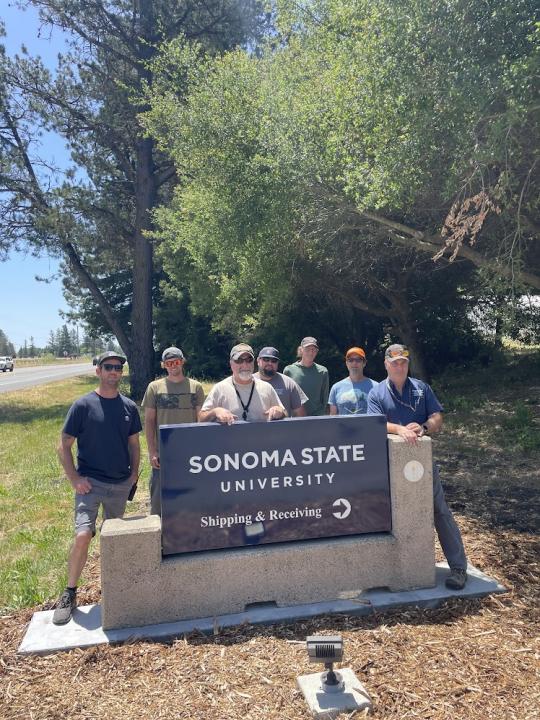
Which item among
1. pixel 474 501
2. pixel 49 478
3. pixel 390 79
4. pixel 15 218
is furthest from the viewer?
pixel 15 218

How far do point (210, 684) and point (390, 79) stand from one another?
7.11 meters

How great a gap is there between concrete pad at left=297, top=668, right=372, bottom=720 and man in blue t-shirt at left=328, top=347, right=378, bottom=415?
266 cm

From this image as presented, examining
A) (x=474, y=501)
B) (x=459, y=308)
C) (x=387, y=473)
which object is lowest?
(x=474, y=501)

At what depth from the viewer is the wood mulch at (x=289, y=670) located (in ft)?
9.98

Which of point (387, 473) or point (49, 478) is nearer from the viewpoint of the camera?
point (387, 473)

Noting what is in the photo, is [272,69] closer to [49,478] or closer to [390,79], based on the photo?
[390,79]

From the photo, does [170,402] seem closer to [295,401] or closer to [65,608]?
[295,401]

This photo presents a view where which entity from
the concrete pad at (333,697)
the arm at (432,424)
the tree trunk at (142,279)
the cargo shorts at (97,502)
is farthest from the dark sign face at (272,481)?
the tree trunk at (142,279)

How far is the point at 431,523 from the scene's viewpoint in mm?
4496

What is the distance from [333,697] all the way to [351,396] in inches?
116

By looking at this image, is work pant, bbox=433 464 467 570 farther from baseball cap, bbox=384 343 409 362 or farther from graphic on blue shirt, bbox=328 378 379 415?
graphic on blue shirt, bbox=328 378 379 415

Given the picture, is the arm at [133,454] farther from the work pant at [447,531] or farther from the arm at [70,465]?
the work pant at [447,531]

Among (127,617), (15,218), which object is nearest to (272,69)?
(127,617)

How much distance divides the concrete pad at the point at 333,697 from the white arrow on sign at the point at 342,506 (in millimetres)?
1319
